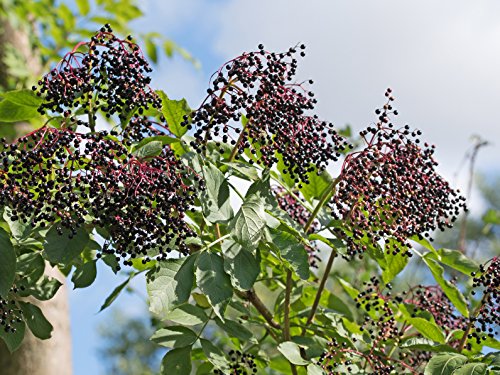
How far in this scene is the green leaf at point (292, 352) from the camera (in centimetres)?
209

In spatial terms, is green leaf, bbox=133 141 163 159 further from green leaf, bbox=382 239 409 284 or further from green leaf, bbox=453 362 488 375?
green leaf, bbox=453 362 488 375

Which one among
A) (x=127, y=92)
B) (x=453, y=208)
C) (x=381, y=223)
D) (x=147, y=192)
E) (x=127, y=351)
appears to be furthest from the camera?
(x=127, y=351)

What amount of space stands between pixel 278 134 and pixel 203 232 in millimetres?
388

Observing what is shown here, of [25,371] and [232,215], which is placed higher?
[232,215]

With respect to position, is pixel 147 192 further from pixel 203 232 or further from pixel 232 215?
pixel 203 232

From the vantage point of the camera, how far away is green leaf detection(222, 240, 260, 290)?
6.13ft

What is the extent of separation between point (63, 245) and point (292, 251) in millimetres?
573

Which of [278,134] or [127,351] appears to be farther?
[127,351]

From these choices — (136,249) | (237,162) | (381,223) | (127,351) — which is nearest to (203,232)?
(237,162)

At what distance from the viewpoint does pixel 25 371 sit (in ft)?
11.4

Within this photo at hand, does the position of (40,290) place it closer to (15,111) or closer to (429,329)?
(15,111)

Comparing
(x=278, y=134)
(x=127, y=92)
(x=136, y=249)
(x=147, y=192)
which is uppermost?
(x=278, y=134)

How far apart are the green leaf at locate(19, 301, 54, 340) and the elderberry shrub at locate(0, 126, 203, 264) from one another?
1.47ft

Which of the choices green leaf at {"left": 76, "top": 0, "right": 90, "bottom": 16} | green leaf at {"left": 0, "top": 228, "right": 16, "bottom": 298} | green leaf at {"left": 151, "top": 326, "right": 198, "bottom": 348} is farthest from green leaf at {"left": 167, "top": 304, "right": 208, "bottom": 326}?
green leaf at {"left": 76, "top": 0, "right": 90, "bottom": 16}
